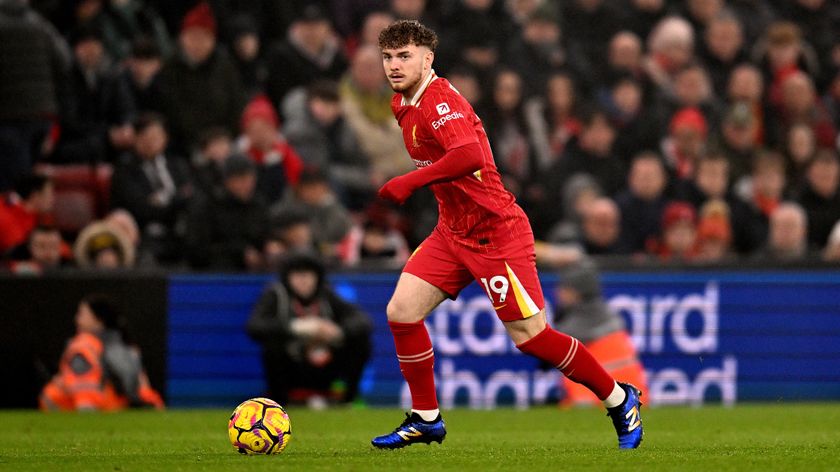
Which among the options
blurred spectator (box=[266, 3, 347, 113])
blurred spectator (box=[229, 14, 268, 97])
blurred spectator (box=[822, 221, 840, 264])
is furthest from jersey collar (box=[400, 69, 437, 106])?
blurred spectator (box=[229, 14, 268, 97])

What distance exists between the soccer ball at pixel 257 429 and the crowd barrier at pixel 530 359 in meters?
5.69

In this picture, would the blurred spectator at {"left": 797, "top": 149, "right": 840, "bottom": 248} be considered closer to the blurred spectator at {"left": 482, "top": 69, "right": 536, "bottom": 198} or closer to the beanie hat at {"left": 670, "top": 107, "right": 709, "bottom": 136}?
the beanie hat at {"left": 670, "top": 107, "right": 709, "bottom": 136}

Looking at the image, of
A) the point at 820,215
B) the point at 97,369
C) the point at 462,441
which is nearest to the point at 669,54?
the point at 820,215

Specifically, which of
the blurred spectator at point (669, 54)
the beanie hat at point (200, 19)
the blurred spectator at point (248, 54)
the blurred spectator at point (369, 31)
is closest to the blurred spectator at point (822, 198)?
the blurred spectator at point (669, 54)

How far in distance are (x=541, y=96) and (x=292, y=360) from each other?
4.95 meters

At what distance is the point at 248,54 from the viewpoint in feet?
53.7

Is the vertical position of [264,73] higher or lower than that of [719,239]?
higher

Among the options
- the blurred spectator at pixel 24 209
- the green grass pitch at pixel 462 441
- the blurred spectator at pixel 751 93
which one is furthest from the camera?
the blurred spectator at pixel 751 93

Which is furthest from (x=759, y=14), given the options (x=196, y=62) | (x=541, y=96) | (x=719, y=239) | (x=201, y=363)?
(x=201, y=363)

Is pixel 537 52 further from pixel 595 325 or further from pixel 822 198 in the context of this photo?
pixel 595 325

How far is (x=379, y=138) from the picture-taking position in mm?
15820

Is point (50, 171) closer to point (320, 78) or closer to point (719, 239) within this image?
point (320, 78)

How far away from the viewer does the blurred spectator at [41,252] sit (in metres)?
13.8

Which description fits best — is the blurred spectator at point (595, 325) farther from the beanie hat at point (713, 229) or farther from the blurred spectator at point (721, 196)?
the blurred spectator at point (721, 196)
